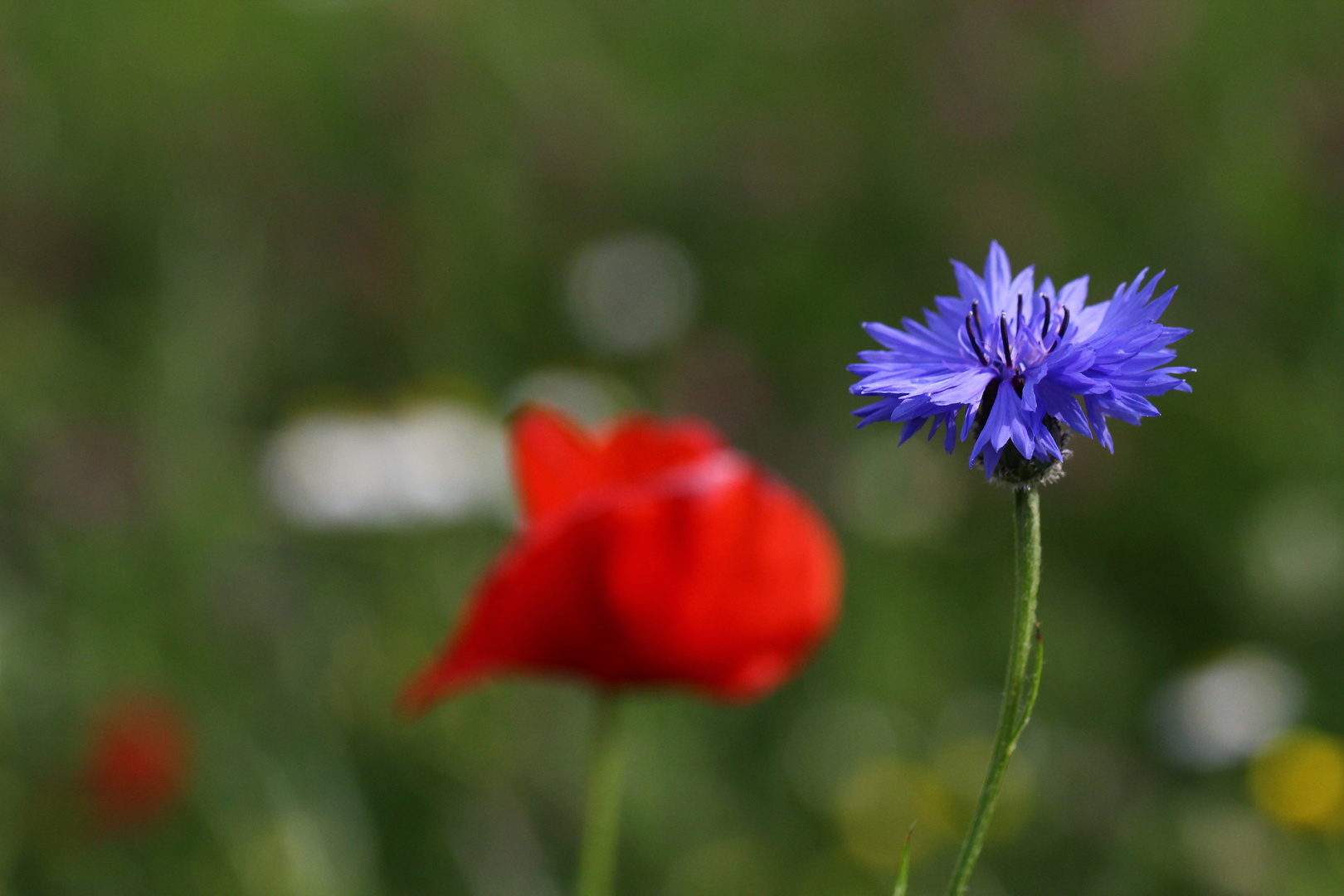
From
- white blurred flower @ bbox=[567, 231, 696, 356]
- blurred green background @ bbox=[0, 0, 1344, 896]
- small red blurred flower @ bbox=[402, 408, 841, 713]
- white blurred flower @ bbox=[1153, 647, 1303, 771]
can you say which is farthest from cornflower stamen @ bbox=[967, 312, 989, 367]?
→ white blurred flower @ bbox=[567, 231, 696, 356]

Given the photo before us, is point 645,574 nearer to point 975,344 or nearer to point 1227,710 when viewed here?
point 975,344

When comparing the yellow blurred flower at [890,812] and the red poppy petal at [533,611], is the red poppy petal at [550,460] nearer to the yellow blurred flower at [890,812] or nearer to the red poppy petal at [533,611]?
the red poppy petal at [533,611]

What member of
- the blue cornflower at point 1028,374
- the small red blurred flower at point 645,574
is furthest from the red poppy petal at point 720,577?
the blue cornflower at point 1028,374

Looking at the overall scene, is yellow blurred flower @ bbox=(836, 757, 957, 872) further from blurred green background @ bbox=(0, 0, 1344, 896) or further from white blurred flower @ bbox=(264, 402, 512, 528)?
white blurred flower @ bbox=(264, 402, 512, 528)

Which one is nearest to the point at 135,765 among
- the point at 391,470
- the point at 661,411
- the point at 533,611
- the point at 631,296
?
the point at 391,470

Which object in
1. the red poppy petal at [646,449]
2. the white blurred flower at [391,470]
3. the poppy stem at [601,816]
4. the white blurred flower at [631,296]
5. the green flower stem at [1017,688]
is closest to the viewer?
the green flower stem at [1017,688]

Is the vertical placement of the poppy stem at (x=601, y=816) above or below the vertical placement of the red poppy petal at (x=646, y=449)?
below
